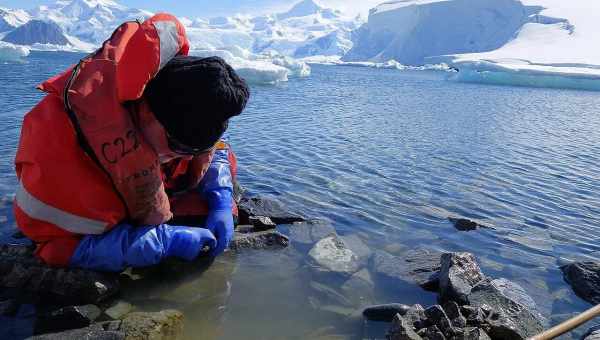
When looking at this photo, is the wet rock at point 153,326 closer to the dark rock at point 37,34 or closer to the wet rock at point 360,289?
the wet rock at point 360,289

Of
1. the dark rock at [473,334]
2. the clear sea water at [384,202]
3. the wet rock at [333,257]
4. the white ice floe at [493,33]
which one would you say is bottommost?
the clear sea water at [384,202]

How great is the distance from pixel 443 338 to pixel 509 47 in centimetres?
8328

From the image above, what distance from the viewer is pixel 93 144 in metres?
2.67

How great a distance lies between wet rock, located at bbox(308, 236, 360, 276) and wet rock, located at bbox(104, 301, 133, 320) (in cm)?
155

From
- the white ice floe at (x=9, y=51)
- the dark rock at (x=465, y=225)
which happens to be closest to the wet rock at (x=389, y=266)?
the dark rock at (x=465, y=225)

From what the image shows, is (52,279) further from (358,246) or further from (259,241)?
(358,246)

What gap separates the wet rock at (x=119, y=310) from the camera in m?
3.06

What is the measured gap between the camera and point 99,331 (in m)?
2.67

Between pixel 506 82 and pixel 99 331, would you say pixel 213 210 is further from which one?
pixel 506 82

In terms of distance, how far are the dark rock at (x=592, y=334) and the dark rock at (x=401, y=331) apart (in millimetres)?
1310

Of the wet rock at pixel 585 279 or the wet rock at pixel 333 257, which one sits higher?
the wet rock at pixel 333 257

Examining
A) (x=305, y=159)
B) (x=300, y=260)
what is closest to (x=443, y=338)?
(x=300, y=260)

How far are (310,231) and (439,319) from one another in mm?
2046

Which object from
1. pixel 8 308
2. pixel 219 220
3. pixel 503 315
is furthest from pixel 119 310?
pixel 503 315
